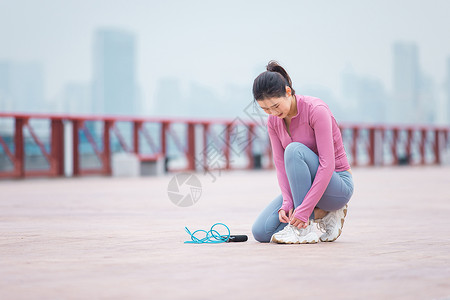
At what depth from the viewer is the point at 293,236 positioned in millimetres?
3857

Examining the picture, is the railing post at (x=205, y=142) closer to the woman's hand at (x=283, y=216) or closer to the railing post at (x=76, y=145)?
the railing post at (x=76, y=145)

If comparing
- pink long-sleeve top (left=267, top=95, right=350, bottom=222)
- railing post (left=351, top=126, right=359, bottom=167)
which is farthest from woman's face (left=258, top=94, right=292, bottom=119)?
railing post (left=351, top=126, right=359, bottom=167)

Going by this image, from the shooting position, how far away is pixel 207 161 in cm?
1994

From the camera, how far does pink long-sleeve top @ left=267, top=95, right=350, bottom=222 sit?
3816mm

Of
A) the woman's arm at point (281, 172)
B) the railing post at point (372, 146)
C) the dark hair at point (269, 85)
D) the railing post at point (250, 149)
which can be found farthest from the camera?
the railing post at point (372, 146)

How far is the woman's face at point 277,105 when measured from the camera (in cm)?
375

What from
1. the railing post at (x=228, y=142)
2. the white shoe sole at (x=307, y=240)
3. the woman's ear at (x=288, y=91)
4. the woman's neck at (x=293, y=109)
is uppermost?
the woman's ear at (x=288, y=91)

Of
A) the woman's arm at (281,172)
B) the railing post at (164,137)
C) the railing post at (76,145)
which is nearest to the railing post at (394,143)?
the railing post at (164,137)

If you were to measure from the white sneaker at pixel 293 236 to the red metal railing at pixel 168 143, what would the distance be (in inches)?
480

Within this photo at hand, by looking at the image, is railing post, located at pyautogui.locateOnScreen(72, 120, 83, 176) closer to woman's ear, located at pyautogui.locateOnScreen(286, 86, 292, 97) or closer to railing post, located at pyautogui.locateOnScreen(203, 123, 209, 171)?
railing post, located at pyautogui.locateOnScreen(203, 123, 209, 171)

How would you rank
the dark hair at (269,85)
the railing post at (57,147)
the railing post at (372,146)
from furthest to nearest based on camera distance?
the railing post at (372,146), the railing post at (57,147), the dark hair at (269,85)

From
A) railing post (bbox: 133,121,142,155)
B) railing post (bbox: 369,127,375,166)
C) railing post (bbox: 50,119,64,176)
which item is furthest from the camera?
railing post (bbox: 369,127,375,166)

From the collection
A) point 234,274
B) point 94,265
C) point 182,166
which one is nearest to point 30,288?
point 94,265

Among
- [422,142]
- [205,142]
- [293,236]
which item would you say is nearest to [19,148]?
[205,142]
